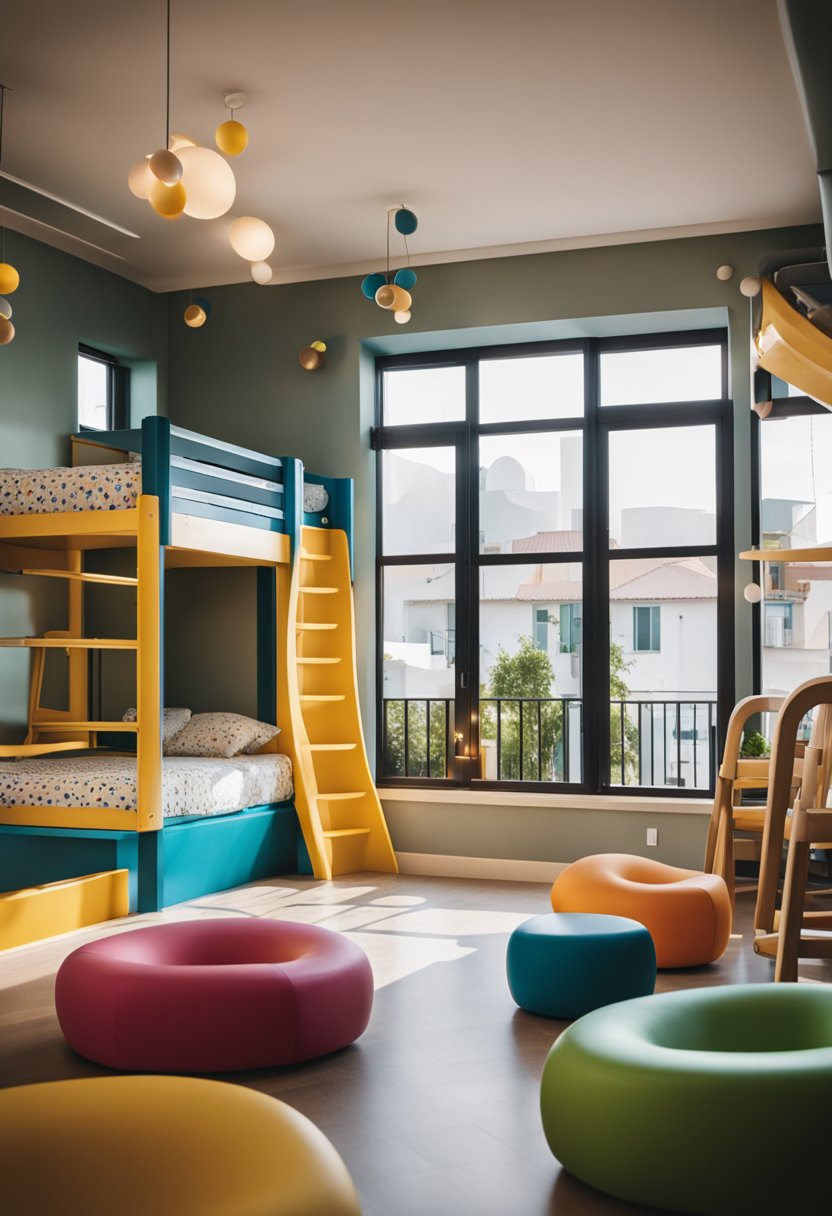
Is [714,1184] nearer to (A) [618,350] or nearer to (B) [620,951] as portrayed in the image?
(B) [620,951]

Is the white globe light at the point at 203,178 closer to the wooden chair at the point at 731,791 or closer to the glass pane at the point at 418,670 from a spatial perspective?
the wooden chair at the point at 731,791

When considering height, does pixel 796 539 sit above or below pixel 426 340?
below

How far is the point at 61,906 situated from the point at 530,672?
9.79 feet

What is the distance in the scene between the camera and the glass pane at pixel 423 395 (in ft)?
22.8

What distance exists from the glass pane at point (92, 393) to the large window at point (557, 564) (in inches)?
66.8

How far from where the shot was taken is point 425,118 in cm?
491

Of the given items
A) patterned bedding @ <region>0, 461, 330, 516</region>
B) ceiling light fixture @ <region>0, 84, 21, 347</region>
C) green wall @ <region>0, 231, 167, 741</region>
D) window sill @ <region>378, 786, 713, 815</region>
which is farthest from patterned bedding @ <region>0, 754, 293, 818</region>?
ceiling light fixture @ <region>0, 84, 21, 347</region>

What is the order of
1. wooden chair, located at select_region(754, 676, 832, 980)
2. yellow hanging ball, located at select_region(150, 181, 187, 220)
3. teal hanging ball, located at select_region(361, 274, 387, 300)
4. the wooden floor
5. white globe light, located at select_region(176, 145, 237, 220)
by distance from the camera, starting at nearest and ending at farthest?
the wooden floor
wooden chair, located at select_region(754, 676, 832, 980)
yellow hanging ball, located at select_region(150, 181, 187, 220)
white globe light, located at select_region(176, 145, 237, 220)
teal hanging ball, located at select_region(361, 274, 387, 300)

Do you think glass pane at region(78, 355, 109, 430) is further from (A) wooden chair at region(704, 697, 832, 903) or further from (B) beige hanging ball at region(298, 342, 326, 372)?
(A) wooden chair at region(704, 697, 832, 903)

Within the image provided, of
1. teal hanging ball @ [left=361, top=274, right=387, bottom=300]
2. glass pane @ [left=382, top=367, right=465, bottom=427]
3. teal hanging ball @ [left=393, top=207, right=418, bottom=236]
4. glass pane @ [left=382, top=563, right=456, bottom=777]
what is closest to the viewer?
teal hanging ball @ [left=393, top=207, right=418, bottom=236]

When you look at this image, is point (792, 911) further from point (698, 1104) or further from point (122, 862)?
point (122, 862)

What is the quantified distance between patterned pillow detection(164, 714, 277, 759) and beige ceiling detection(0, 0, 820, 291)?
8.93 feet

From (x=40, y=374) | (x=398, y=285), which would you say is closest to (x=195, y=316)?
(x=40, y=374)

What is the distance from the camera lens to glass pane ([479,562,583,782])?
21.6ft
